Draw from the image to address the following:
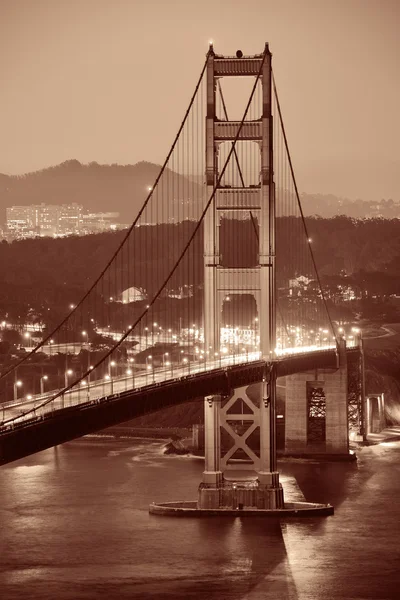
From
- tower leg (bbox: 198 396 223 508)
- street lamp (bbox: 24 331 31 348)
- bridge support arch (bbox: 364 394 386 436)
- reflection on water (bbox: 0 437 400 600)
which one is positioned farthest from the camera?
street lamp (bbox: 24 331 31 348)

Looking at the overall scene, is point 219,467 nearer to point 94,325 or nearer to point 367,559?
point 367,559

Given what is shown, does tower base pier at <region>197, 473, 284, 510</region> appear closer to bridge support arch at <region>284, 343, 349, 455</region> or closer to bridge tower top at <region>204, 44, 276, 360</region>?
bridge tower top at <region>204, 44, 276, 360</region>

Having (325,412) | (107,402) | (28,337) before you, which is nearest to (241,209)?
(107,402)

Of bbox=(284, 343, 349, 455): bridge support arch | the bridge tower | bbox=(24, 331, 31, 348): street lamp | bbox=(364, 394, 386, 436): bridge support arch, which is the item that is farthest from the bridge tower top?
bbox=(24, 331, 31, 348): street lamp

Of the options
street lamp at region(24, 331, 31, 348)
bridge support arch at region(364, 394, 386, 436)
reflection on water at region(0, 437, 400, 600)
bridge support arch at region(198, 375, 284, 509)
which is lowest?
reflection on water at region(0, 437, 400, 600)

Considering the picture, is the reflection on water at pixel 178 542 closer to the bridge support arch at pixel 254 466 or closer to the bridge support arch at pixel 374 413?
the bridge support arch at pixel 254 466
